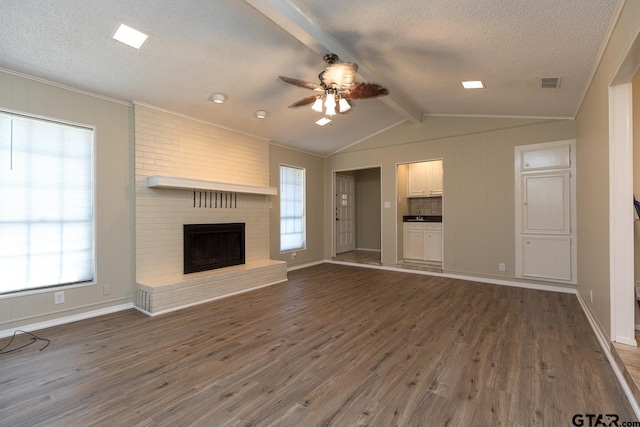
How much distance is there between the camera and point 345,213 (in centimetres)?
831

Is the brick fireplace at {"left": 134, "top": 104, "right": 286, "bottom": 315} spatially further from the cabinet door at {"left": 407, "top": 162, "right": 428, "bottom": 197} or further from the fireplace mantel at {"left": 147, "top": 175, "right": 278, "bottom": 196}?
the cabinet door at {"left": 407, "top": 162, "right": 428, "bottom": 197}

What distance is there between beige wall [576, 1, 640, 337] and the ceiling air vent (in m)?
0.31

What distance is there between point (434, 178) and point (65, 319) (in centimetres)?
646

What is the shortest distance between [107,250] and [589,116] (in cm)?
584

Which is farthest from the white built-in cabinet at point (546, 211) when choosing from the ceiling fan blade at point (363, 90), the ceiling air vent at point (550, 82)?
the ceiling fan blade at point (363, 90)

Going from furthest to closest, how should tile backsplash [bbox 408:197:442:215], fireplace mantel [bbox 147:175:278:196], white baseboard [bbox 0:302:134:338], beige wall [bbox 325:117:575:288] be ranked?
tile backsplash [bbox 408:197:442:215] < beige wall [bbox 325:117:575:288] < fireplace mantel [bbox 147:175:278:196] < white baseboard [bbox 0:302:134:338]

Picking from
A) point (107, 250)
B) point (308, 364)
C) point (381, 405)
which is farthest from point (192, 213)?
point (381, 405)

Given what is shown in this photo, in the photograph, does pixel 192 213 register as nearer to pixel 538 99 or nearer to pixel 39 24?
pixel 39 24

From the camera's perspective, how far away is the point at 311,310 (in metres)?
3.75

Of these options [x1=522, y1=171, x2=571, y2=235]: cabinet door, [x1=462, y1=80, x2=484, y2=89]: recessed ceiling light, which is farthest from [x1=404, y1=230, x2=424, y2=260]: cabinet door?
[x1=462, y1=80, x2=484, y2=89]: recessed ceiling light

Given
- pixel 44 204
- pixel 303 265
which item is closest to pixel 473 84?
pixel 303 265

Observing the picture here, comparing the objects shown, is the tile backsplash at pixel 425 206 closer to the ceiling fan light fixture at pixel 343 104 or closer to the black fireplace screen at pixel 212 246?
the black fireplace screen at pixel 212 246

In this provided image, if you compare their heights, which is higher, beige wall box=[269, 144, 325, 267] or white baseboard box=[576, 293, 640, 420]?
beige wall box=[269, 144, 325, 267]

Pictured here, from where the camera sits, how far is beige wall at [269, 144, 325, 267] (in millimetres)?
6074
